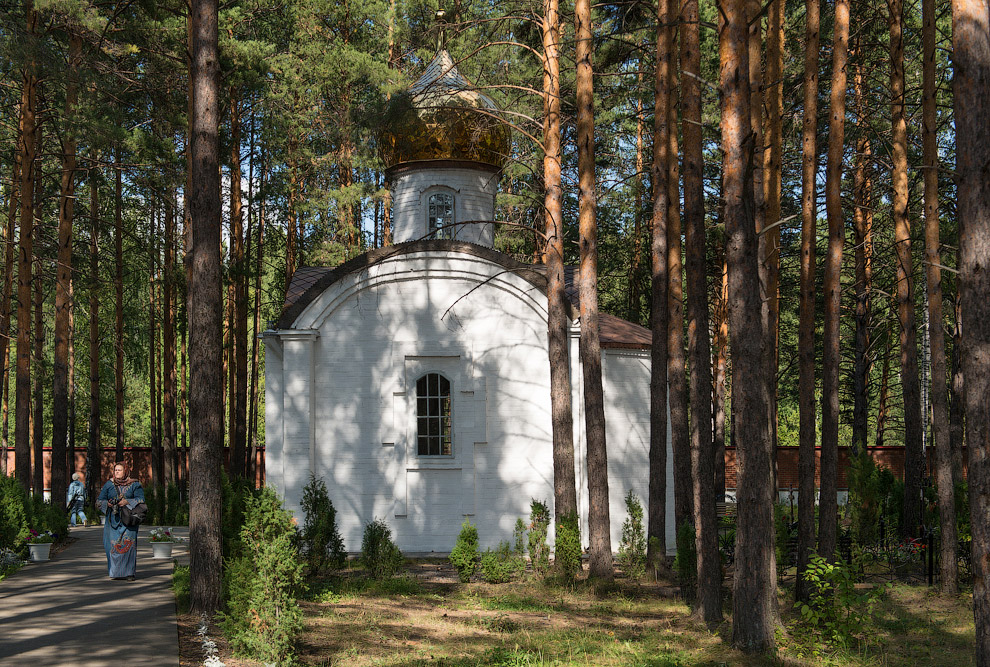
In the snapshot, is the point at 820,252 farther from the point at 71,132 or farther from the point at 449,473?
the point at 71,132

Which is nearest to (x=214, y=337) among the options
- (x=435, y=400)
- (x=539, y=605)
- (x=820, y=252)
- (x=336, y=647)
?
(x=336, y=647)

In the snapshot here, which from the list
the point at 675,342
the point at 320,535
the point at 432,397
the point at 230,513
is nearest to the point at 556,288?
the point at 675,342

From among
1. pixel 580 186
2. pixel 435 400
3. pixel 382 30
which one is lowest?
pixel 435 400

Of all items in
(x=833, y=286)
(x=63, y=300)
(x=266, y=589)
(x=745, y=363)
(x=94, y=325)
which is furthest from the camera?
(x=94, y=325)

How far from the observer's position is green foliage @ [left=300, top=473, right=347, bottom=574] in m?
13.5

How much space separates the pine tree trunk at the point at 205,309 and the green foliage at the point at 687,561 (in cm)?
586

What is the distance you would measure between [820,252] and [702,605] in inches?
762

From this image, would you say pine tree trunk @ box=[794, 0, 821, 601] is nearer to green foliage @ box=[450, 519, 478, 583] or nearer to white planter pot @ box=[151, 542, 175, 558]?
green foliage @ box=[450, 519, 478, 583]

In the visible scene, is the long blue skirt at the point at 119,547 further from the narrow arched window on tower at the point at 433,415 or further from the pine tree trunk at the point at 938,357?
the pine tree trunk at the point at 938,357

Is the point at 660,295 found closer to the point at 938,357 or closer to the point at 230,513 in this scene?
the point at 938,357

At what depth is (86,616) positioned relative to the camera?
9.45 metres

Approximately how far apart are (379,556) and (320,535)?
36.4 inches

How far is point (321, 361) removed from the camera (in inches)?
669

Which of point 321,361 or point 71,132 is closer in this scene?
point 71,132
